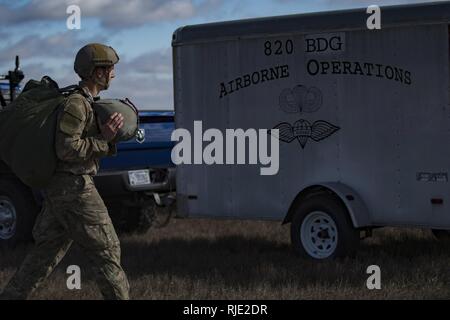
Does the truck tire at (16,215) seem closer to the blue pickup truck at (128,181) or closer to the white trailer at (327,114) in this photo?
the blue pickup truck at (128,181)

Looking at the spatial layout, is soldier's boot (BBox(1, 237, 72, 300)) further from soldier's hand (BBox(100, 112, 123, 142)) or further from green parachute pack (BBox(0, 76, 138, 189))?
soldier's hand (BBox(100, 112, 123, 142))

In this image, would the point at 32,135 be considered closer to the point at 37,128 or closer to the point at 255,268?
the point at 37,128

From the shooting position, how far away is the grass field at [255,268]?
7211 mm

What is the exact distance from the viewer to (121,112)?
5820 mm

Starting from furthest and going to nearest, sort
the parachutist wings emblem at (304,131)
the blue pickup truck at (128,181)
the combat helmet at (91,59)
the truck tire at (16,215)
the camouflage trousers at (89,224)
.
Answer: the truck tire at (16,215)
the blue pickup truck at (128,181)
the parachutist wings emblem at (304,131)
the combat helmet at (91,59)
the camouflage trousers at (89,224)

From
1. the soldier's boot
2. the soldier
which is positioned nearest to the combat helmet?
the soldier

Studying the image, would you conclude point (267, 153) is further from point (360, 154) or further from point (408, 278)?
point (408, 278)

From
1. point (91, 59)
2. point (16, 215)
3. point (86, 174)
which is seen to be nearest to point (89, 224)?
point (86, 174)

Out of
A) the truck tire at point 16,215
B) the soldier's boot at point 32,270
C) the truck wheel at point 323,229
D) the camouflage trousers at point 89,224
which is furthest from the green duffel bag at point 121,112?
the truck tire at point 16,215

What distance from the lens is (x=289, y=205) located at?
30.3 ft

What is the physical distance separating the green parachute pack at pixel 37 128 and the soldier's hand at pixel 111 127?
47mm

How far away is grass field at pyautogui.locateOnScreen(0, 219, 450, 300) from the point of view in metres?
7.21

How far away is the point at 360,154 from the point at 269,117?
1034 mm
